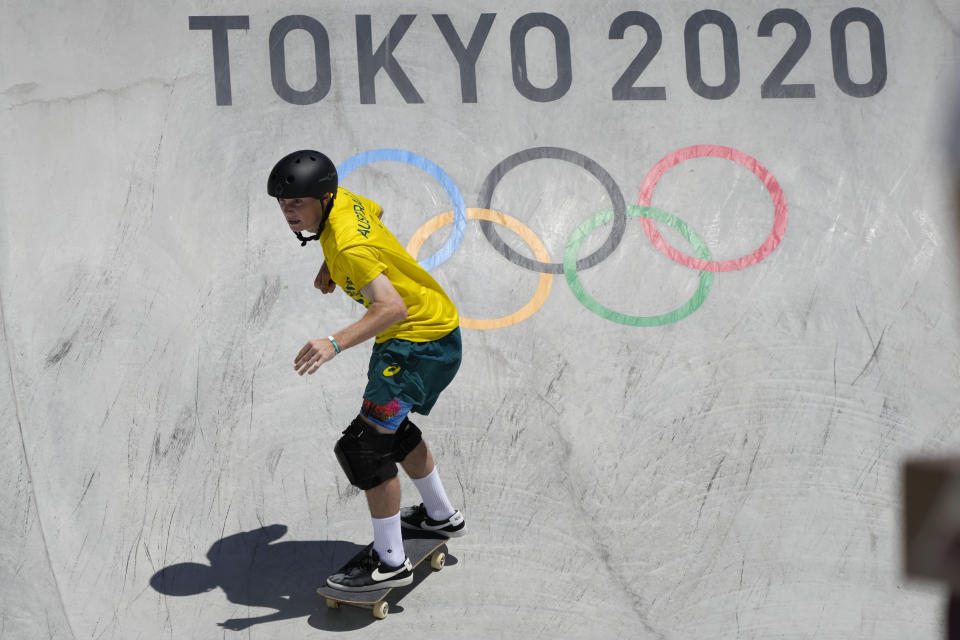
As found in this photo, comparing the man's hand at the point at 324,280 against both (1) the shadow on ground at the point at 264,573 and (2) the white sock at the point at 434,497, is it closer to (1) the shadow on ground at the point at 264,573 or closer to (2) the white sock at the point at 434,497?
(2) the white sock at the point at 434,497

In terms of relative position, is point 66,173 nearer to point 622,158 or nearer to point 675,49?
point 622,158

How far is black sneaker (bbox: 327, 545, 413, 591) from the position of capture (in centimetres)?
424

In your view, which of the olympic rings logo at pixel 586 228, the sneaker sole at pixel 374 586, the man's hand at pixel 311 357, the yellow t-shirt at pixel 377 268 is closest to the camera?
the man's hand at pixel 311 357

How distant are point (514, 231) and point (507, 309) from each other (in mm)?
591

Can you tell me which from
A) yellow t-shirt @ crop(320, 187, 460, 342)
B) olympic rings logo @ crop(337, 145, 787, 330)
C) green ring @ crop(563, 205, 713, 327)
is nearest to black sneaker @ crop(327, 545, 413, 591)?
yellow t-shirt @ crop(320, 187, 460, 342)

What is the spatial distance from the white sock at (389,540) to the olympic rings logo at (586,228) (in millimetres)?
1821

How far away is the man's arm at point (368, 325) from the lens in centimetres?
370

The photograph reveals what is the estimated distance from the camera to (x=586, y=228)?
607 centimetres

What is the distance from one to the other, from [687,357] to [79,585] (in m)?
3.52

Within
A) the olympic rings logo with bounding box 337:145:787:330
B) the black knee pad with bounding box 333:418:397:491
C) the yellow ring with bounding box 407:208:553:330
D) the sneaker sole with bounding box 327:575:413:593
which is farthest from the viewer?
the olympic rings logo with bounding box 337:145:787:330

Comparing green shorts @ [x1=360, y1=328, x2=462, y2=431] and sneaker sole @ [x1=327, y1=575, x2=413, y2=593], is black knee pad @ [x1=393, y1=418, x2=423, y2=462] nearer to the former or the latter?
green shorts @ [x1=360, y1=328, x2=462, y2=431]

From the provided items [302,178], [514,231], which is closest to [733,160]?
[514,231]

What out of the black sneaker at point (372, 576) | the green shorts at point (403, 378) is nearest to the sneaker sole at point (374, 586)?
the black sneaker at point (372, 576)

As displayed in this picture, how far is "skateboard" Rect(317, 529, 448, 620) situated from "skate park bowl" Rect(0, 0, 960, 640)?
7 centimetres
